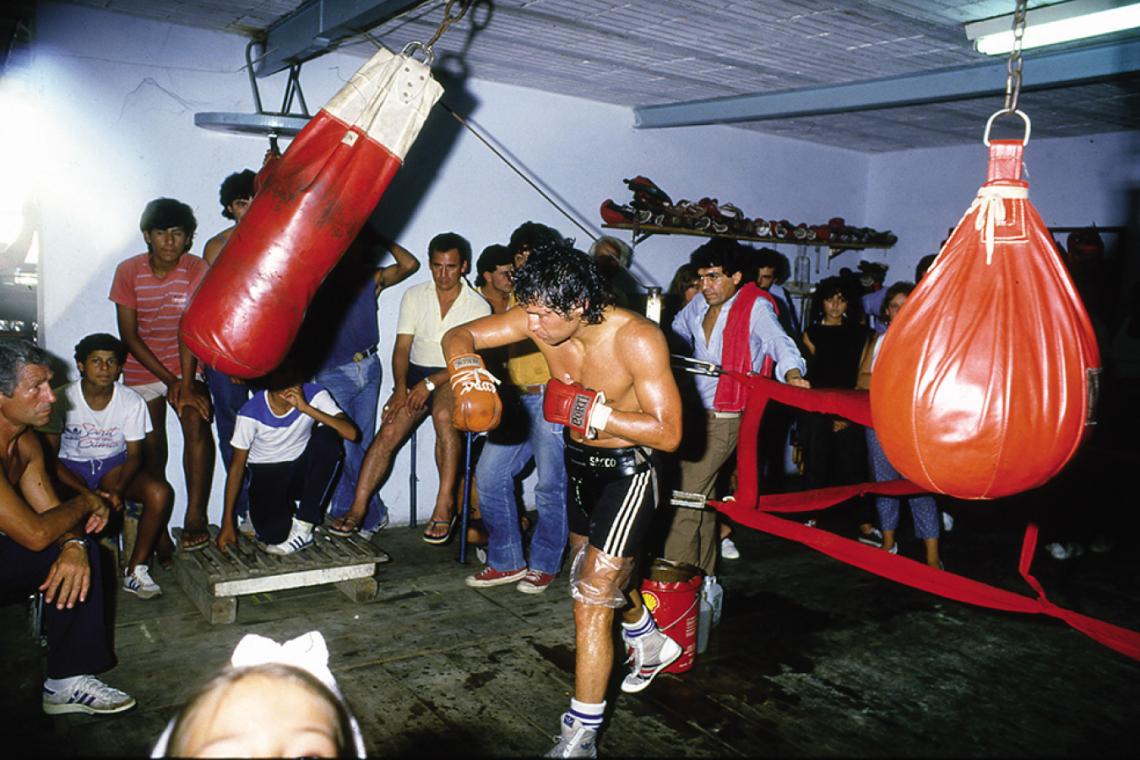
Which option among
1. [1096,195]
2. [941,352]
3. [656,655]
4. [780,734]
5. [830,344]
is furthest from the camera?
[1096,195]

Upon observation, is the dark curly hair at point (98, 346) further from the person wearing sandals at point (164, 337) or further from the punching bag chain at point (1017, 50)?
the punching bag chain at point (1017, 50)

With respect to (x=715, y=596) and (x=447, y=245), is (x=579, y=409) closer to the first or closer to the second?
(x=715, y=596)

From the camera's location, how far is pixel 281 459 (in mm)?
4895

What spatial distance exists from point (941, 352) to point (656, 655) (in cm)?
207

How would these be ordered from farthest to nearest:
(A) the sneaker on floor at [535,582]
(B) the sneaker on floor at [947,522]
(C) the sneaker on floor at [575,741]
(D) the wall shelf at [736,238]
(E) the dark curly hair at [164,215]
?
(D) the wall shelf at [736,238]
(B) the sneaker on floor at [947,522]
(E) the dark curly hair at [164,215]
(A) the sneaker on floor at [535,582]
(C) the sneaker on floor at [575,741]

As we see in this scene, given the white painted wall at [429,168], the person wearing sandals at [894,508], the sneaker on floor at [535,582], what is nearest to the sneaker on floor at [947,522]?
the person wearing sandals at [894,508]

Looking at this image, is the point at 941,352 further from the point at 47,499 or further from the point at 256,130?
the point at 256,130

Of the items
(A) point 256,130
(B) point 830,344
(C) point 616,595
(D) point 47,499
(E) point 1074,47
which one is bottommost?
(C) point 616,595

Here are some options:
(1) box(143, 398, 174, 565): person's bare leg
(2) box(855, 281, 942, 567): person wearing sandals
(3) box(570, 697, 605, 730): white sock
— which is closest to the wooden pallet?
(1) box(143, 398, 174, 565): person's bare leg

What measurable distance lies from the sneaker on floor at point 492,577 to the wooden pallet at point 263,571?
23.7 inches

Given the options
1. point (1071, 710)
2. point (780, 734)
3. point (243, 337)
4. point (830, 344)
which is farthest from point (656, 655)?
point (830, 344)

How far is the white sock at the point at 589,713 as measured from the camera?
10.00ft

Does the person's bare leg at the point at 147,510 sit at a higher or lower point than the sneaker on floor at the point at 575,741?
higher

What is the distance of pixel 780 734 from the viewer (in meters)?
3.42
